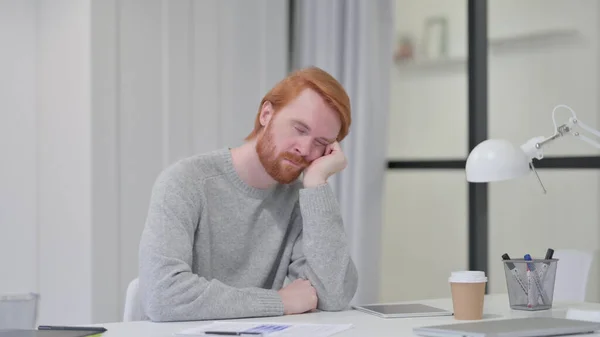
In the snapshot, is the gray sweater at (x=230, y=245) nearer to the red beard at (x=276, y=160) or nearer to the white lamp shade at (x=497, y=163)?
the red beard at (x=276, y=160)

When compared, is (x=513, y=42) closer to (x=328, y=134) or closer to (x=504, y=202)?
(x=504, y=202)

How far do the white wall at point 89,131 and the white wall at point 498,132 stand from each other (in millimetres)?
1394

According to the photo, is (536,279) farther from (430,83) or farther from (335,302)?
(430,83)

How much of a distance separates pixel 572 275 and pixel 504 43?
236 centimetres

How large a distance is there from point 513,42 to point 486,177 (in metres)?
2.89

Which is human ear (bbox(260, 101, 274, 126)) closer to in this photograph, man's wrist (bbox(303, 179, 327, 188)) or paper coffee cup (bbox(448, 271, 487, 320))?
man's wrist (bbox(303, 179, 327, 188))

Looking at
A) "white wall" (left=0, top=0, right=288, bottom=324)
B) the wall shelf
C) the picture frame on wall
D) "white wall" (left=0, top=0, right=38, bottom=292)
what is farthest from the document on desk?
the picture frame on wall

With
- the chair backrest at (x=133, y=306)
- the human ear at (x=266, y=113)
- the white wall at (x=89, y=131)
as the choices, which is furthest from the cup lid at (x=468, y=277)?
the white wall at (x=89, y=131)

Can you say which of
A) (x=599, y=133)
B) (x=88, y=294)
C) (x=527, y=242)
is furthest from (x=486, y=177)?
(x=527, y=242)

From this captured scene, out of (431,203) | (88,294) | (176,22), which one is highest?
(176,22)

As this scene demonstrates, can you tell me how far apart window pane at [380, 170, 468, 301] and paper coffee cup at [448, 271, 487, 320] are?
9.78 ft

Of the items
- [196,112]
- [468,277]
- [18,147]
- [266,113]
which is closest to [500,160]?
[468,277]

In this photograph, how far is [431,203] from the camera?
5.05 m

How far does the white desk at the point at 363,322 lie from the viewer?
68.0 inches
